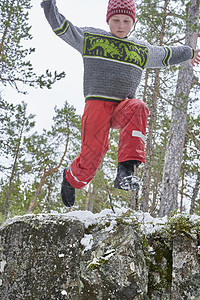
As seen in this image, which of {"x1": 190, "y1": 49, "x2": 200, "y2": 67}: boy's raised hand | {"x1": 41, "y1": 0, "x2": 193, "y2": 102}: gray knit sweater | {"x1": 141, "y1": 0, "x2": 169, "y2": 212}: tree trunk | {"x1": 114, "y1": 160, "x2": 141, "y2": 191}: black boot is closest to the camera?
{"x1": 114, "y1": 160, "x2": 141, "y2": 191}: black boot

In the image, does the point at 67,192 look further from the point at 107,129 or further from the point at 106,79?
the point at 106,79

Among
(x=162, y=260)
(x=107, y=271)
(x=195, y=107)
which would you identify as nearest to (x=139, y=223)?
(x=162, y=260)

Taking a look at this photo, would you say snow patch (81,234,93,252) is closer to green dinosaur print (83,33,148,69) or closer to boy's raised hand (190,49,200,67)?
green dinosaur print (83,33,148,69)

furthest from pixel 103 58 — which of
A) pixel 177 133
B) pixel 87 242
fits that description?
pixel 177 133

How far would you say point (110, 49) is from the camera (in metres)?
2.44

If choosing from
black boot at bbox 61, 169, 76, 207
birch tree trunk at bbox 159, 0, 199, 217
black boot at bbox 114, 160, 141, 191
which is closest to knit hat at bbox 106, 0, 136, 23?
black boot at bbox 114, 160, 141, 191

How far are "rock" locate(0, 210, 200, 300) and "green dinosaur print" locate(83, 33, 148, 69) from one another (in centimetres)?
145

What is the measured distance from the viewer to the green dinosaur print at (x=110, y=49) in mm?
2436

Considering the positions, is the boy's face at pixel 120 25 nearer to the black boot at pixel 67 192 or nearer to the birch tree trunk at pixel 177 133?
the black boot at pixel 67 192

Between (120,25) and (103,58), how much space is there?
0.36 m

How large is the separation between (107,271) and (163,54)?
2077 millimetres

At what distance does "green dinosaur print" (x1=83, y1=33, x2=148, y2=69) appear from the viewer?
2.44 metres

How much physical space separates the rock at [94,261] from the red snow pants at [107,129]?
52cm

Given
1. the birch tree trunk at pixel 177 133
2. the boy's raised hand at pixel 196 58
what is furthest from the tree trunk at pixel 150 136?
the boy's raised hand at pixel 196 58
